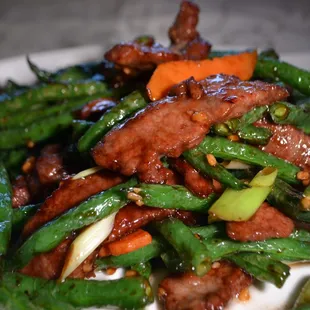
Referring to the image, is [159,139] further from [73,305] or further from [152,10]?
[152,10]

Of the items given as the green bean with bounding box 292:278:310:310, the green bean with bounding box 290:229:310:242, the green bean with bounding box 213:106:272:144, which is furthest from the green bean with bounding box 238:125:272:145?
the green bean with bounding box 292:278:310:310

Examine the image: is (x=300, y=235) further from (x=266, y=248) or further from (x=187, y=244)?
(x=187, y=244)

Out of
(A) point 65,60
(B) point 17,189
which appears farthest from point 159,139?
(A) point 65,60

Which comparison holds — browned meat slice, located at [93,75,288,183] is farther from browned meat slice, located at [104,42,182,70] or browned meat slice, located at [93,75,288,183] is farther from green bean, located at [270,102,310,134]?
browned meat slice, located at [104,42,182,70]

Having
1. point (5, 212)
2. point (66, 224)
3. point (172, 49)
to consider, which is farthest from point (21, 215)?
point (172, 49)

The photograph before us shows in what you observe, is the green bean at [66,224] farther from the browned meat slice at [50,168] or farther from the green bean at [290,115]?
the green bean at [290,115]

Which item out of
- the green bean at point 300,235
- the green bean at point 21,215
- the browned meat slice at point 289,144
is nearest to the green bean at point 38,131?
the green bean at point 21,215
